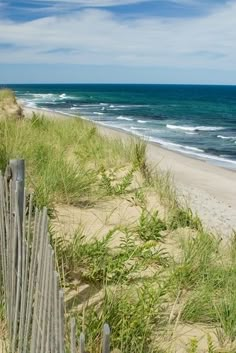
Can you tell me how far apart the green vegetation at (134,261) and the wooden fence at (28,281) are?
384mm

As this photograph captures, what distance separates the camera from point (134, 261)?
4.80 m

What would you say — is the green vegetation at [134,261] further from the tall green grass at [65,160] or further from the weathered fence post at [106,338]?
the weathered fence post at [106,338]

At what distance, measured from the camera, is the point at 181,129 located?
32.1m

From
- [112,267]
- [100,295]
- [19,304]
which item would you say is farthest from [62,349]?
[112,267]

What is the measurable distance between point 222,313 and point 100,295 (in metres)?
0.96

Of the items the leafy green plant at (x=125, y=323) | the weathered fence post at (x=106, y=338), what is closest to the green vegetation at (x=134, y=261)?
the leafy green plant at (x=125, y=323)

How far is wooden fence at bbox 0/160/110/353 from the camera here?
221 centimetres

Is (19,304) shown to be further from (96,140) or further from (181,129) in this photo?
(181,129)

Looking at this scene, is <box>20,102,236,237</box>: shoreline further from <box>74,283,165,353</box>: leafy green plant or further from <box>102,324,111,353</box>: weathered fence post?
<box>102,324,111,353</box>: weathered fence post

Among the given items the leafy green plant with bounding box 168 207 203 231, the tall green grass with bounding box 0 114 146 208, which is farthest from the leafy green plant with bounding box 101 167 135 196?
the leafy green plant with bounding box 168 207 203 231

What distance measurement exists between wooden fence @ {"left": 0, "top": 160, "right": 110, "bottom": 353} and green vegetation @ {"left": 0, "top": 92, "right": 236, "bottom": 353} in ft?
1.26

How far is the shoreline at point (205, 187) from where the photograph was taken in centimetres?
903

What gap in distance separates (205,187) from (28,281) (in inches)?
438

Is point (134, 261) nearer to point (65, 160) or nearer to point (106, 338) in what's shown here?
point (106, 338)
